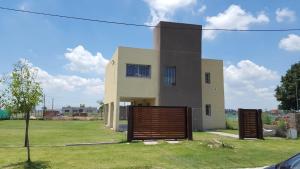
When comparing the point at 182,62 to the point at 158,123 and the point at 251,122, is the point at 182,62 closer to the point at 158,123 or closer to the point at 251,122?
the point at 251,122

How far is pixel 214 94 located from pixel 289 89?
117 ft

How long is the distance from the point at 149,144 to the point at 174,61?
51.4 ft

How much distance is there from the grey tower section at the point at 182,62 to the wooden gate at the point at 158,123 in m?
11.9

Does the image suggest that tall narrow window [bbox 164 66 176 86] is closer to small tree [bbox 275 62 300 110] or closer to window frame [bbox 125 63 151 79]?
window frame [bbox 125 63 151 79]

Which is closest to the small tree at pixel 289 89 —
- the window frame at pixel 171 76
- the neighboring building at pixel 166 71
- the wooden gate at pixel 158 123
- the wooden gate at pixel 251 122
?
the neighboring building at pixel 166 71

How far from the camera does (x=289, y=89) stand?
62.8 metres

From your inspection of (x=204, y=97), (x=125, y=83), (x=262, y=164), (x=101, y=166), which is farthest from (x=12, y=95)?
(x=204, y=97)

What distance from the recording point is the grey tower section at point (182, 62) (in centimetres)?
3002

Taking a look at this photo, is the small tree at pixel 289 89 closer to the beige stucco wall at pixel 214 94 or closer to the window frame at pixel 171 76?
the beige stucco wall at pixel 214 94

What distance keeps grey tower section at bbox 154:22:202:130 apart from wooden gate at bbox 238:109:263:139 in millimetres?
10664

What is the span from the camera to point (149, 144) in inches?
618

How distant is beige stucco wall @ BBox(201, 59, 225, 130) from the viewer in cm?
3259

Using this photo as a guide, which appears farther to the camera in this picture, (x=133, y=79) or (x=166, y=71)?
(x=166, y=71)

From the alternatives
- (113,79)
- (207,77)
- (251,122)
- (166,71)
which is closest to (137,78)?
(166,71)
